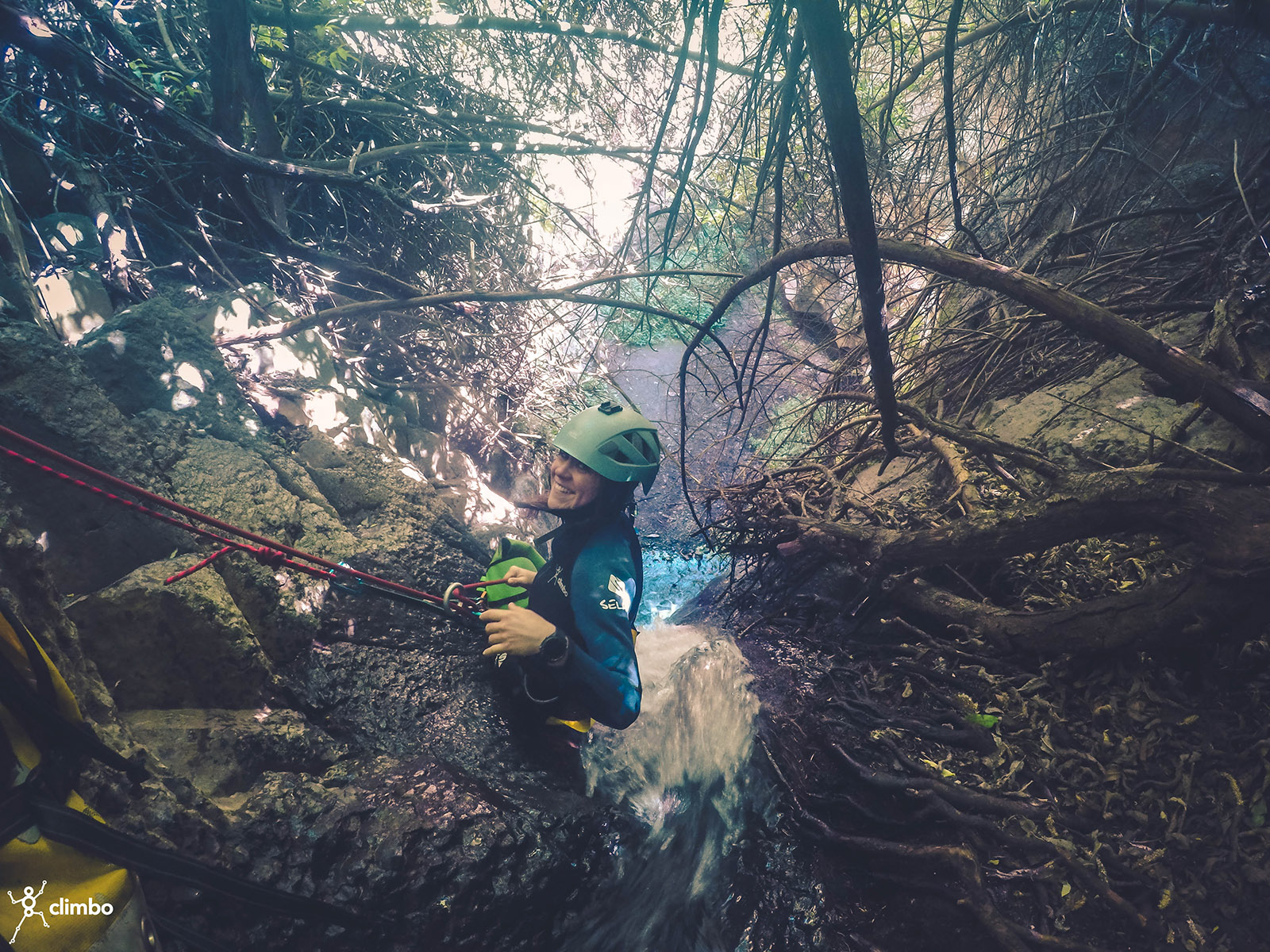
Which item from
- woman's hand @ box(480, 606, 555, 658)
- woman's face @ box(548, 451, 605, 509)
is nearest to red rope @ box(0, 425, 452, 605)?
woman's hand @ box(480, 606, 555, 658)

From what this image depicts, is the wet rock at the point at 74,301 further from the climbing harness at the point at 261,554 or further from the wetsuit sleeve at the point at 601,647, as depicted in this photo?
the wetsuit sleeve at the point at 601,647

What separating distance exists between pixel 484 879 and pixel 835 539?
274cm

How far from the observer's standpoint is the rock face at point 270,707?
1.57m

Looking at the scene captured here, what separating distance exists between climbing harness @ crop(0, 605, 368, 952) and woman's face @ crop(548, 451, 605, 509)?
174cm

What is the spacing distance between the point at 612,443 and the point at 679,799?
6.81 feet

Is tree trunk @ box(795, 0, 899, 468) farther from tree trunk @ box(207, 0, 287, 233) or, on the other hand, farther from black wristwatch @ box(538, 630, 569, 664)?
tree trunk @ box(207, 0, 287, 233)

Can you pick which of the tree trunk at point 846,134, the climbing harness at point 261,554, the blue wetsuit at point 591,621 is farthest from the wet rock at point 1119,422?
the climbing harness at point 261,554

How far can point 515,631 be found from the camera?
7.29 ft

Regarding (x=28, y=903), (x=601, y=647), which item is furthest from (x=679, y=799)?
(x=28, y=903)

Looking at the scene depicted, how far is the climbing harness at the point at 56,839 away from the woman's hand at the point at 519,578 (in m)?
1.61

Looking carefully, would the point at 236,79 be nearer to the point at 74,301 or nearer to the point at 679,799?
the point at 74,301

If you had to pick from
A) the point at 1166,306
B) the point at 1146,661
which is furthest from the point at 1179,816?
the point at 1166,306

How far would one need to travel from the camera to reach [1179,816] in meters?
1.79

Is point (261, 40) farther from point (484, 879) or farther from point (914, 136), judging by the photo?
point (484, 879)
